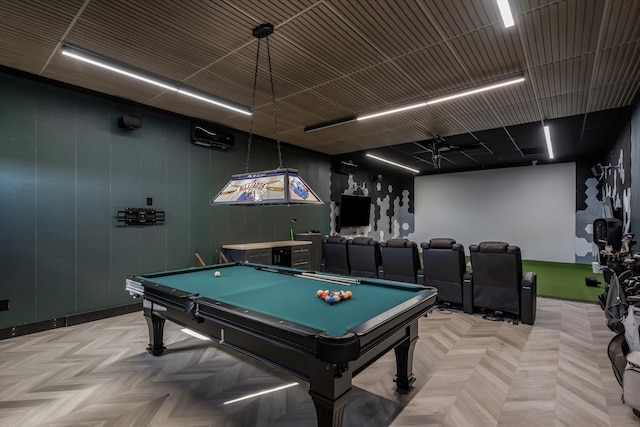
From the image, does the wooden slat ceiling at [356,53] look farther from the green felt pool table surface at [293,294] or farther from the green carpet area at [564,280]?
the green carpet area at [564,280]

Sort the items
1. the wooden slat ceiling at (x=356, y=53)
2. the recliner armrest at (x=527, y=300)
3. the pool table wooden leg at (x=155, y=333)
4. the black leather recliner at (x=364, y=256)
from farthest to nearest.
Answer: the black leather recliner at (x=364, y=256)
the recliner armrest at (x=527, y=300)
the pool table wooden leg at (x=155, y=333)
the wooden slat ceiling at (x=356, y=53)

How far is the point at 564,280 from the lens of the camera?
6914 mm

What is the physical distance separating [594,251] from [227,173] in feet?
33.5

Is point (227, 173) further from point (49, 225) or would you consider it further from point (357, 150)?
point (357, 150)

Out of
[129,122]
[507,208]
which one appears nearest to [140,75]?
[129,122]

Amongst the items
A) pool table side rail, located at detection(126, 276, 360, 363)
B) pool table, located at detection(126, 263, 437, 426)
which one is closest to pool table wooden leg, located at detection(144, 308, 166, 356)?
pool table, located at detection(126, 263, 437, 426)

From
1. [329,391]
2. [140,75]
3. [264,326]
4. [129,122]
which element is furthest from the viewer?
[129,122]

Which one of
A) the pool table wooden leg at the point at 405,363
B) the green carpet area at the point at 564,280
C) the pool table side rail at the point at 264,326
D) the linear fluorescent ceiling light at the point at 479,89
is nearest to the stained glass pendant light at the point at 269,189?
the pool table side rail at the point at 264,326

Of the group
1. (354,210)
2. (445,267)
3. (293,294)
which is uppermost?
(354,210)

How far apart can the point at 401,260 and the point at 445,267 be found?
68cm

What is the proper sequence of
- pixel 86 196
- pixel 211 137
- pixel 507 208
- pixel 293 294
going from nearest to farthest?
pixel 293 294 < pixel 86 196 < pixel 211 137 < pixel 507 208

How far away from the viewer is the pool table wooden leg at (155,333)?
319 centimetres

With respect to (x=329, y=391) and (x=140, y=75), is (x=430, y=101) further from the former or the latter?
(x=329, y=391)

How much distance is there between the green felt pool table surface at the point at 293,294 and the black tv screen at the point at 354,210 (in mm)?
5687
